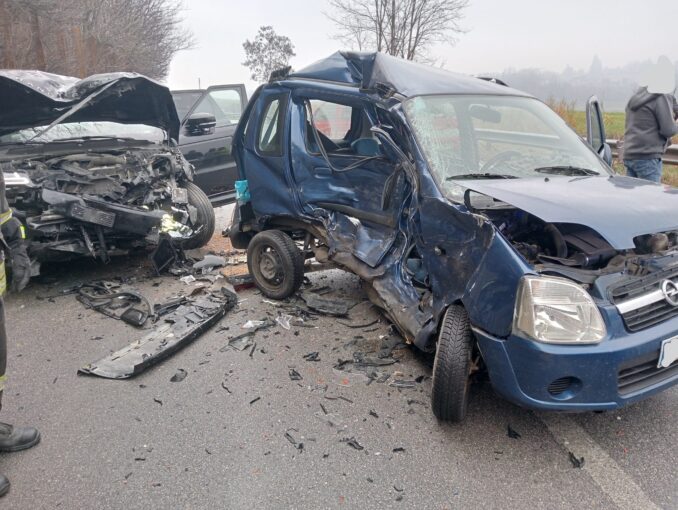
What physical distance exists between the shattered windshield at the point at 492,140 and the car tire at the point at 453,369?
2.52ft

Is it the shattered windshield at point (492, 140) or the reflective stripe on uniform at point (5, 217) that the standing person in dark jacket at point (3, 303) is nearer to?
the reflective stripe on uniform at point (5, 217)

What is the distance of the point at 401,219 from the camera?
3.38 m

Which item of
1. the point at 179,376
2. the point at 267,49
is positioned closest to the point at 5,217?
the point at 179,376

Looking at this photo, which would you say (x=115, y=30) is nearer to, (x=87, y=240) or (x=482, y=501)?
(x=87, y=240)

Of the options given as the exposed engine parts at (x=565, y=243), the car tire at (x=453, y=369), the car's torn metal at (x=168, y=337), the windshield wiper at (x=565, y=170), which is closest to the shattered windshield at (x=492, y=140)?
the windshield wiper at (x=565, y=170)

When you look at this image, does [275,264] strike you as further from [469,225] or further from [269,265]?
[469,225]

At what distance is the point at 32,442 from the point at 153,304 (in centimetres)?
199

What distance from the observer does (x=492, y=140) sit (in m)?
3.52

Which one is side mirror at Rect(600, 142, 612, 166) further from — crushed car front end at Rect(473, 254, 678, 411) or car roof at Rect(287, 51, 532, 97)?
crushed car front end at Rect(473, 254, 678, 411)

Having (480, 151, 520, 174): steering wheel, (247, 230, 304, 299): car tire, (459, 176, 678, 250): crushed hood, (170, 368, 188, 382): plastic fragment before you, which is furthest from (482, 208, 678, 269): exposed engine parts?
(170, 368, 188, 382): plastic fragment

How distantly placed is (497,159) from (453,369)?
1544 millimetres

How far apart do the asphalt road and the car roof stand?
1.85 meters

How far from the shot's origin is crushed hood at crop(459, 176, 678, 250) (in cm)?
230

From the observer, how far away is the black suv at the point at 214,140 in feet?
24.4
